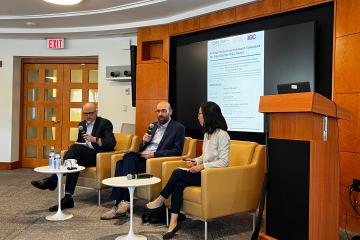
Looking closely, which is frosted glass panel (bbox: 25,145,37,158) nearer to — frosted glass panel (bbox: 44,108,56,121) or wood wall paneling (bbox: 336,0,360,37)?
frosted glass panel (bbox: 44,108,56,121)

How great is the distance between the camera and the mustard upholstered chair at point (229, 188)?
3129mm

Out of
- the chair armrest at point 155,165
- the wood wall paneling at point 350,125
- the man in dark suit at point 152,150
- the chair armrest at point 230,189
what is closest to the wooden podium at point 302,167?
the chair armrest at point 230,189

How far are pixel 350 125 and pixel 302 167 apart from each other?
60.8 inches

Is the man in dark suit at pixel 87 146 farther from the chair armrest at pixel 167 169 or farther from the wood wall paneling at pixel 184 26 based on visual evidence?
the wood wall paneling at pixel 184 26

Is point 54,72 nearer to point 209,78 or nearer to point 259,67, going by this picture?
point 209,78

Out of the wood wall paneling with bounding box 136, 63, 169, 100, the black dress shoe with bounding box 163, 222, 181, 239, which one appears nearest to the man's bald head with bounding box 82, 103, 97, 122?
the wood wall paneling with bounding box 136, 63, 169, 100

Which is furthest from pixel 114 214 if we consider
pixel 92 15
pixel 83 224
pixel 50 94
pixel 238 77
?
pixel 50 94

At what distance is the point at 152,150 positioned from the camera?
170 inches

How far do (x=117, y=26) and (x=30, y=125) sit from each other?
294 cm

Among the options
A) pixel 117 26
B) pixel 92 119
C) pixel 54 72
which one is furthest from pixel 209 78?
pixel 54 72

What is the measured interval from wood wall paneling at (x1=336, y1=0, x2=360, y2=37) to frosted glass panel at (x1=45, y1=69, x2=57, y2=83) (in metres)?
5.57

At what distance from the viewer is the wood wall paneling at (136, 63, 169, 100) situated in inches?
225

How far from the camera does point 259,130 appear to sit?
173 inches

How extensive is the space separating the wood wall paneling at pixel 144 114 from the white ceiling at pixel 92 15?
1.28 m
